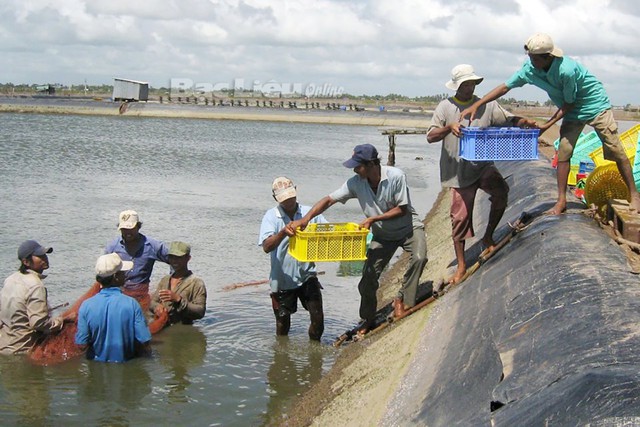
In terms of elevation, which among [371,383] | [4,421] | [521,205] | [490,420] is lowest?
[4,421]

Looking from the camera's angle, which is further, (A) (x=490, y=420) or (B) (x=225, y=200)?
(B) (x=225, y=200)

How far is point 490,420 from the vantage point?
4133 millimetres

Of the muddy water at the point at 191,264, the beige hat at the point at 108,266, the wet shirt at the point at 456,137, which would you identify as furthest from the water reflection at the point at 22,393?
the wet shirt at the point at 456,137

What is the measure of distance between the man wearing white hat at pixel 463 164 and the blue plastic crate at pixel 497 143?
0.95 ft

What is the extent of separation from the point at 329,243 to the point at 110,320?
219 centimetres

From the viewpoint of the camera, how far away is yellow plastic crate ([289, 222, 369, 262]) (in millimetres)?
7391

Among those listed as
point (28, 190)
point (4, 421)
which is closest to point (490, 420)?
point (4, 421)

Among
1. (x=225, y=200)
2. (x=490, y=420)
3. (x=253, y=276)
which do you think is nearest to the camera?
(x=490, y=420)

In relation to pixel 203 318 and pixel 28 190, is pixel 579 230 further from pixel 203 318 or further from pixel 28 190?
pixel 28 190

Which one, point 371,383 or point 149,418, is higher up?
point 371,383

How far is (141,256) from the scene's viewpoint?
9.26 metres

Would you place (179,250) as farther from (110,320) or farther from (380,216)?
(380,216)

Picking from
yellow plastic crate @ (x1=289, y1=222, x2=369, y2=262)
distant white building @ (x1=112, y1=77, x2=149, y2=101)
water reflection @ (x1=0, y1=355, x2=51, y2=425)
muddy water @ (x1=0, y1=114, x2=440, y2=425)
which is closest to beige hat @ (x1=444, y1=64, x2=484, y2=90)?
yellow plastic crate @ (x1=289, y1=222, x2=369, y2=262)

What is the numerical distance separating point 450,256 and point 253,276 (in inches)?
160
